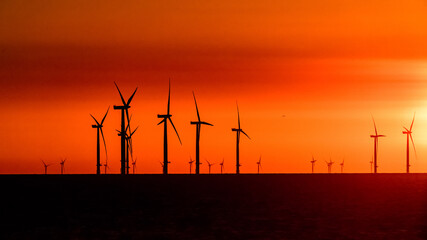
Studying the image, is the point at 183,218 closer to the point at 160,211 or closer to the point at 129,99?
the point at 160,211

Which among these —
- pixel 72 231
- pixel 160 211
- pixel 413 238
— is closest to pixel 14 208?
pixel 160 211

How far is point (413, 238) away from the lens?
270ft

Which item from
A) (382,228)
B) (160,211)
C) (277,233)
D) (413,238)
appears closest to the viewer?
(413,238)

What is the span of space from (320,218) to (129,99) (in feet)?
237

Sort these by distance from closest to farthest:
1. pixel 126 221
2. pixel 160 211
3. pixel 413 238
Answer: pixel 413 238, pixel 126 221, pixel 160 211

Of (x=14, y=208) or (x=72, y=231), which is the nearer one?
(x=72, y=231)

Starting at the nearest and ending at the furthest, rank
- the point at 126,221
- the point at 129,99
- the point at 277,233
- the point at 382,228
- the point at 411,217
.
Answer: the point at 277,233, the point at 382,228, the point at 126,221, the point at 411,217, the point at 129,99

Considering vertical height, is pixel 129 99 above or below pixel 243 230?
above

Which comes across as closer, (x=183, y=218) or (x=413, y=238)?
(x=413, y=238)

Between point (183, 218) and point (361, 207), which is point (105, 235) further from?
point (361, 207)

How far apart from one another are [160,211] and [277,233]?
4137 cm

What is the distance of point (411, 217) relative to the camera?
114 meters

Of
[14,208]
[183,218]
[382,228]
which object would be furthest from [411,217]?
[14,208]

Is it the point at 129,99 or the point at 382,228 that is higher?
the point at 129,99
